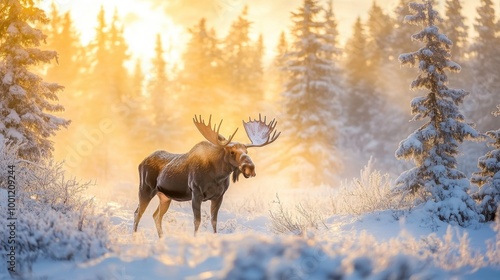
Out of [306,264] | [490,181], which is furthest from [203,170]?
[490,181]

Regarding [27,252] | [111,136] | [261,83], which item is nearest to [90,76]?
[111,136]

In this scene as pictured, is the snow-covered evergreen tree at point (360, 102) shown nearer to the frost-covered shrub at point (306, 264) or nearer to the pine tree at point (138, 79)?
the pine tree at point (138, 79)

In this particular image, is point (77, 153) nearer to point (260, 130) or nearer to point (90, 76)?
point (90, 76)

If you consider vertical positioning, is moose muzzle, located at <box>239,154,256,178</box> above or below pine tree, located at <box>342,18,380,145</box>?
below

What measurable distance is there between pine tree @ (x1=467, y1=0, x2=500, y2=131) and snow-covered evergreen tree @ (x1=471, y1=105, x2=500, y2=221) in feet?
85.1

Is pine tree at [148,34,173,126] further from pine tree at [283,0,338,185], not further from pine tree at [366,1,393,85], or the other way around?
pine tree at [366,1,393,85]

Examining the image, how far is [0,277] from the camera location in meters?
4.93

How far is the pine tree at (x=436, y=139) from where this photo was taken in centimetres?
1023

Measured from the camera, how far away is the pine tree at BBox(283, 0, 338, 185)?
98.2ft

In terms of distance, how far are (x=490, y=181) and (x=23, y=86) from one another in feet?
44.0

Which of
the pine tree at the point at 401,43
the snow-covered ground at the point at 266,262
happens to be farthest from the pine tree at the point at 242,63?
the snow-covered ground at the point at 266,262

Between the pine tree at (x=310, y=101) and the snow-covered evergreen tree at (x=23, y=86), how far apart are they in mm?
18505

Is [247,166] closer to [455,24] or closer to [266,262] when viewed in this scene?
[266,262]

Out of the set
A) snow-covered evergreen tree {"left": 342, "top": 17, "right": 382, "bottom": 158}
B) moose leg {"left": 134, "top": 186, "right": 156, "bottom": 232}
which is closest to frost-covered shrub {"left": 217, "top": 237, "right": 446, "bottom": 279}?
moose leg {"left": 134, "top": 186, "right": 156, "bottom": 232}
